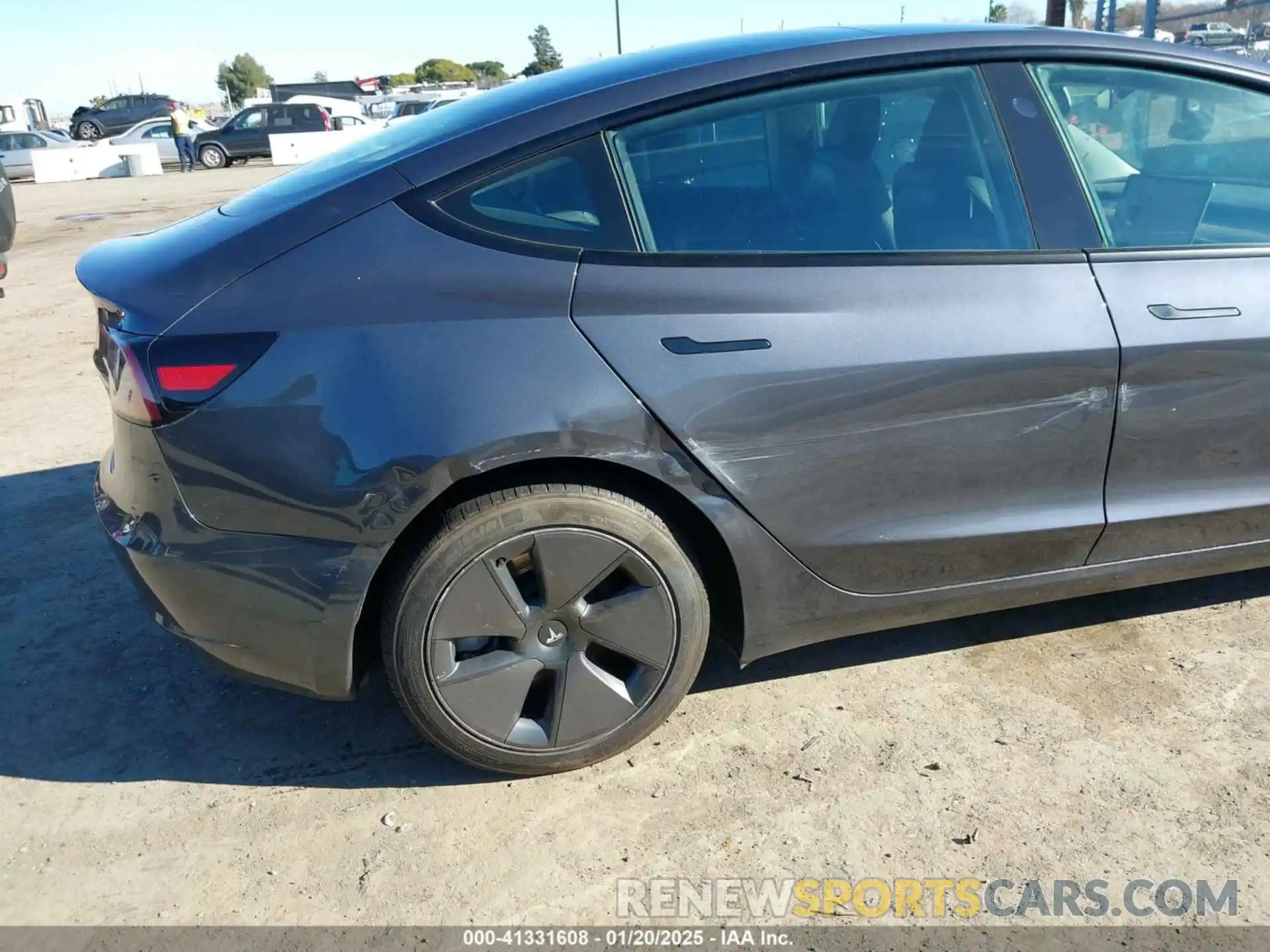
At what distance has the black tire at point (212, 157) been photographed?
88.0 ft

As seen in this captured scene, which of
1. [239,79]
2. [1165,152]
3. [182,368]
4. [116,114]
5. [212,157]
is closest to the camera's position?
[182,368]

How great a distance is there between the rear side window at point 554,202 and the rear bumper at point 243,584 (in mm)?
803

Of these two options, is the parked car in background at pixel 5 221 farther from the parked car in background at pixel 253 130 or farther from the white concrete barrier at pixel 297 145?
the parked car in background at pixel 253 130

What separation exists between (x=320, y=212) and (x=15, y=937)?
5.54ft

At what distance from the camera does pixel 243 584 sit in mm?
2264

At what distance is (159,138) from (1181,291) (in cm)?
3276

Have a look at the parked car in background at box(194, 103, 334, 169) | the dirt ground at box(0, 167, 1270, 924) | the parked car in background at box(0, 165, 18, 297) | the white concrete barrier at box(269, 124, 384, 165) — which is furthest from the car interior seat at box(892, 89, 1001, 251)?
the parked car in background at box(194, 103, 334, 169)

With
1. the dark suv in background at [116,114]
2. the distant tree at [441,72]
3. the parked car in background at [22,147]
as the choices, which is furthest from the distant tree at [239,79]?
the parked car in background at [22,147]

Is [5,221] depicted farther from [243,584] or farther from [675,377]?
[675,377]

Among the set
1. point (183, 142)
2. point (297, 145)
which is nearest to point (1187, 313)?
point (297, 145)

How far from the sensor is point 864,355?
2.36 m

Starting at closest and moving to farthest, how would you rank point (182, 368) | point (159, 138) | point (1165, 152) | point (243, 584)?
point (182, 368) < point (243, 584) < point (1165, 152) < point (159, 138)

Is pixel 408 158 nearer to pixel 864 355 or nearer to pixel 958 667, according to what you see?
pixel 864 355

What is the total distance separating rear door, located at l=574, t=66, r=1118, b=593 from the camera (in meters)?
2.30
